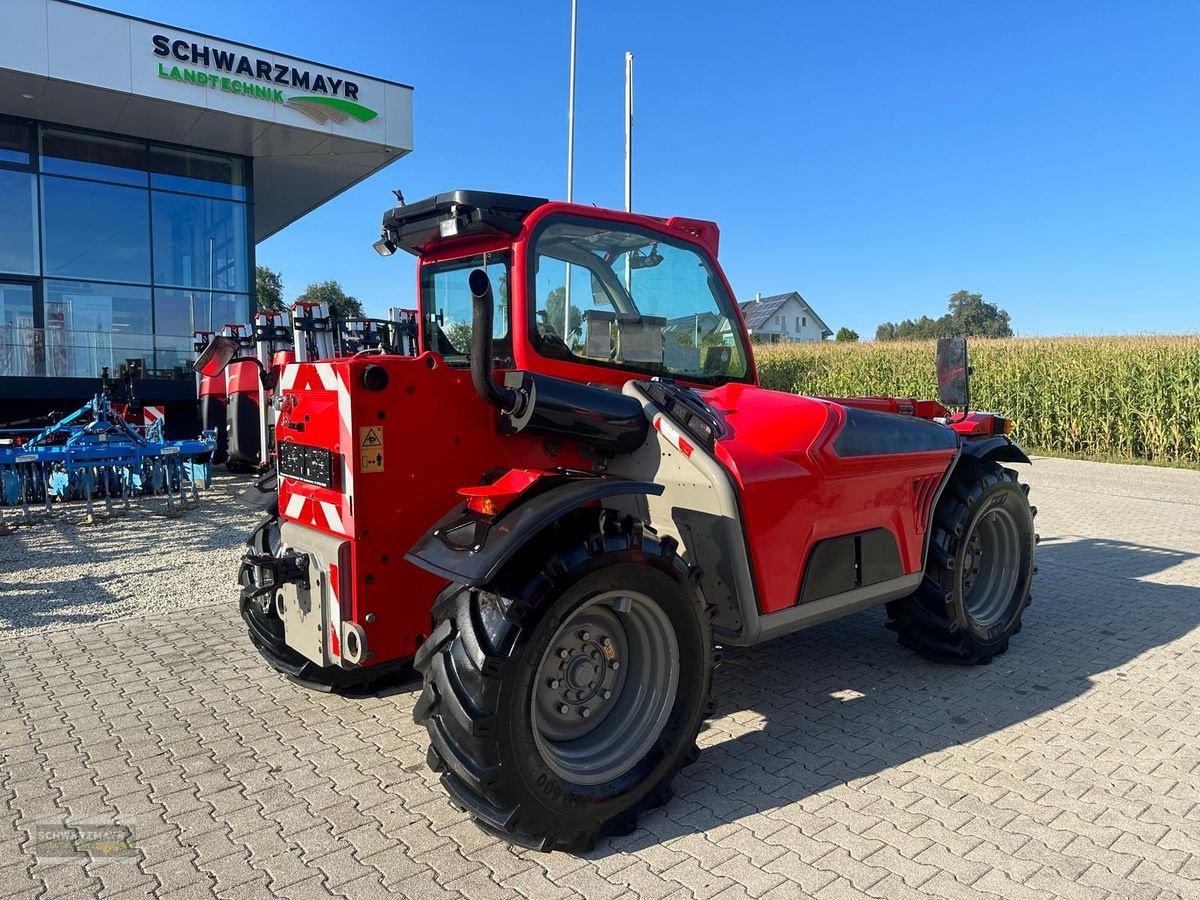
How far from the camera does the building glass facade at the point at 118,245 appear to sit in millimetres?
16344

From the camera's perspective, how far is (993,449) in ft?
16.3

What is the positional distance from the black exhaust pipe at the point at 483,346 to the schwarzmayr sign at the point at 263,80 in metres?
16.2

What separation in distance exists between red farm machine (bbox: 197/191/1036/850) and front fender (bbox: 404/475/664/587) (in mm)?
11

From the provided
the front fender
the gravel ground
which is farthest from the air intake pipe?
the gravel ground

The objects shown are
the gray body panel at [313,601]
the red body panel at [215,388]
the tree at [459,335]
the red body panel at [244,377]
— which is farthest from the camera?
the red body panel at [215,388]

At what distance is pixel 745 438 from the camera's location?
3578 millimetres

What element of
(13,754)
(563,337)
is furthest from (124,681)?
(563,337)

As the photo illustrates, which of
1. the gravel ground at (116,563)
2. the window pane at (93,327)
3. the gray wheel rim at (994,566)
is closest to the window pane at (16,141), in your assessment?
the window pane at (93,327)

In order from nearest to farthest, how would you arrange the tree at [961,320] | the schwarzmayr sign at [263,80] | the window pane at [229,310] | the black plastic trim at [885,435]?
the black plastic trim at [885,435], the schwarzmayr sign at [263,80], the window pane at [229,310], the tree at [961,320]

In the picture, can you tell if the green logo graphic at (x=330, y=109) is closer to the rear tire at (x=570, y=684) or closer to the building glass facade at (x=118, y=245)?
the building glass facade at (x=118, y=245)

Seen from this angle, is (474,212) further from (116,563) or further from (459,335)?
(116,563)

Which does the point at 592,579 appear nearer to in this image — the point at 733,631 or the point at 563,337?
the point at 733,631

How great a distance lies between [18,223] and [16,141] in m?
1.59

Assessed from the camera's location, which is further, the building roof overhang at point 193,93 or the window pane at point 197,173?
the window pane at point 197,173
